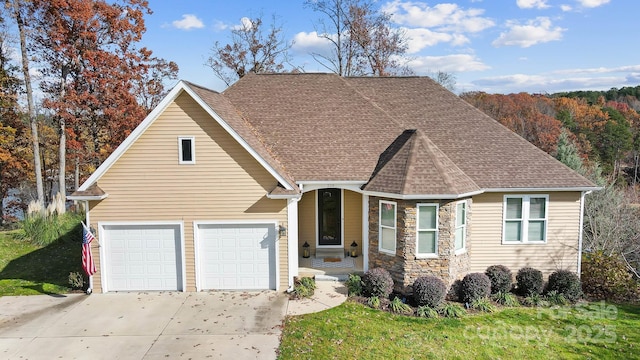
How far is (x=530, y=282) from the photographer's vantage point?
12.8m

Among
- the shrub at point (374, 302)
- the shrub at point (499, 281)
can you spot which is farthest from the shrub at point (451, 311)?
the shrub at point (499, 281)

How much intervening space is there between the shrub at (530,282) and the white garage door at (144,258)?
1107 cm

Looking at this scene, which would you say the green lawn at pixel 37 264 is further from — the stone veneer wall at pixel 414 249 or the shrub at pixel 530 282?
the shrub at pixel 530 282

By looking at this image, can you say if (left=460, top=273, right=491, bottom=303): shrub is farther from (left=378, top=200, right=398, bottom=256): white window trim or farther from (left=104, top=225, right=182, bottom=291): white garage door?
(left=104, top=225, right=182, bottom=291): white garage door

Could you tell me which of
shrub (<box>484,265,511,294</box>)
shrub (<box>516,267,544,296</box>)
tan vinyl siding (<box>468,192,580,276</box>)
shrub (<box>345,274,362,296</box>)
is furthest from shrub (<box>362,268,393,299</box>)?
shrub (<box>516,267,544,296</box>)

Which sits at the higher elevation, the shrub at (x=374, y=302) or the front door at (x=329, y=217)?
the front door at (x=329, y=217)

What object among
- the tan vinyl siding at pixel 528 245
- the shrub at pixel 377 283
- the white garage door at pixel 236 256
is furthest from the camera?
the tan vinyl siding at pixel 528 245

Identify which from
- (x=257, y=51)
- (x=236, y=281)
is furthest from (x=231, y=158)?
(x=257, y=51)

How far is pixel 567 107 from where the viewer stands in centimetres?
5238

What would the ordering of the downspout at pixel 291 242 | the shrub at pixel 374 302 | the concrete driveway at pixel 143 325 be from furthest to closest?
the downspout at pixel 291 242 → the shrub at pixel 374 302 → the concrete driveway at pixel 143 325

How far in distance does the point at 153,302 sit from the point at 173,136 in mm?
5019

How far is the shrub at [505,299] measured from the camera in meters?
12.3

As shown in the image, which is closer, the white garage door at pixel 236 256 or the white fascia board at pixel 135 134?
the white fascia board at pixel 135 134

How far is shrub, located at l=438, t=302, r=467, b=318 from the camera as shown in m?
11.3
